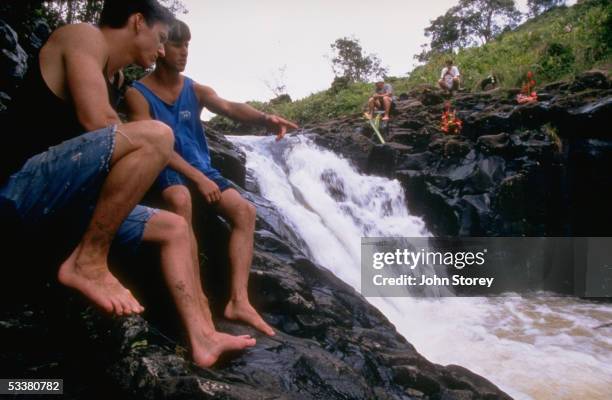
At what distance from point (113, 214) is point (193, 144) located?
127 centimetres

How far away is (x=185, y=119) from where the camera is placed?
9.60ft

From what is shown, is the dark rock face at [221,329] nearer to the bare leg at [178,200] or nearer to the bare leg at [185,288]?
the bare leg at [185,288]

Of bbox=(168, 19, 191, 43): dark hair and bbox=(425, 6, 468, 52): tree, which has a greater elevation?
bbox=(425, 6, 468, 52): tree

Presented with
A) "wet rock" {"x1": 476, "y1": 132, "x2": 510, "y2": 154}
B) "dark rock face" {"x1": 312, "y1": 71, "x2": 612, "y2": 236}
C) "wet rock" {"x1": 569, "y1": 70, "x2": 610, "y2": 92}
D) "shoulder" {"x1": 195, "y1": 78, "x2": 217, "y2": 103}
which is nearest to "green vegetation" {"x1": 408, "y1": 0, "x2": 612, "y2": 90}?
"wet rock" {"x1": 569, "y1": 70, "x2": 610, "y2": 92}

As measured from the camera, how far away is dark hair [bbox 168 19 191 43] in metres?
2.64

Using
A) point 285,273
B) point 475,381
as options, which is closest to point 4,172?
point 285,273

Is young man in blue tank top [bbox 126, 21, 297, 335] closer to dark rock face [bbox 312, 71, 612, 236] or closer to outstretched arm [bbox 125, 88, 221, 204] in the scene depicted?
outstretched arm [bbox 125, 88, 221, 204]

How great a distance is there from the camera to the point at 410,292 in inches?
299

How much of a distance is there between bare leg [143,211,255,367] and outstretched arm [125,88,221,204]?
1.86ft

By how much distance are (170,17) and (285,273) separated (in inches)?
76.5

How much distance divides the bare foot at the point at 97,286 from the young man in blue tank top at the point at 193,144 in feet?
1.83

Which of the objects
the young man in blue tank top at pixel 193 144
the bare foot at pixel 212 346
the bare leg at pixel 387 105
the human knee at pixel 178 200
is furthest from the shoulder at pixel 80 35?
the bare leg at pixel 387 105

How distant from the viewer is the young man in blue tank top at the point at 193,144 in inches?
97.5

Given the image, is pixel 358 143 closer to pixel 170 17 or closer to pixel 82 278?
pixel 170 17
